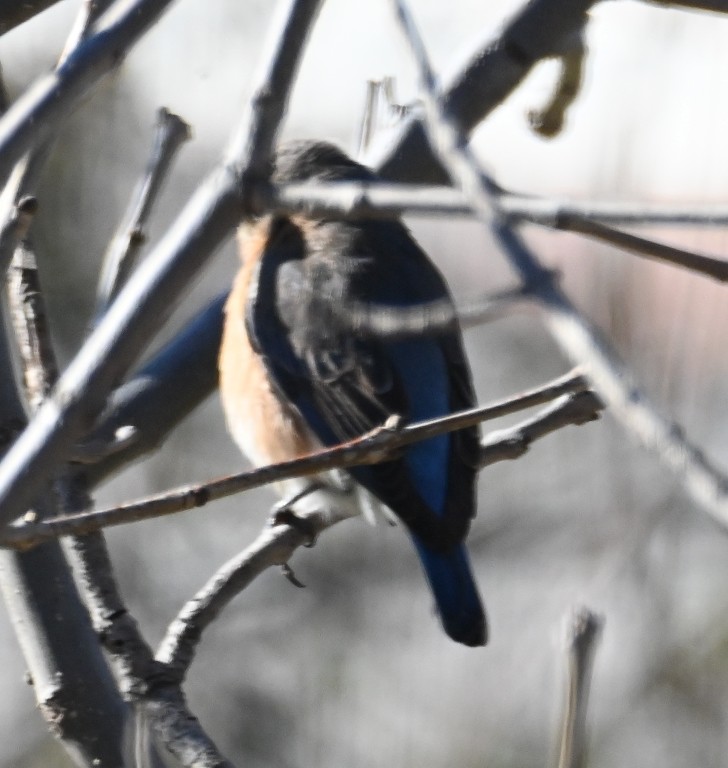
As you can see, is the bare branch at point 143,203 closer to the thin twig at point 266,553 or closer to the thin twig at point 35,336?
the thin twig at point 35,336

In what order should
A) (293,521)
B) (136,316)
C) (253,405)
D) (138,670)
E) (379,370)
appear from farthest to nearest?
(253,405), (379,370), (293,521), (138,670), (136,316)

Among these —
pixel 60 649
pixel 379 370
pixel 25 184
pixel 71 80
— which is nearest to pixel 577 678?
pixel 71 80

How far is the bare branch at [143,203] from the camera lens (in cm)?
227

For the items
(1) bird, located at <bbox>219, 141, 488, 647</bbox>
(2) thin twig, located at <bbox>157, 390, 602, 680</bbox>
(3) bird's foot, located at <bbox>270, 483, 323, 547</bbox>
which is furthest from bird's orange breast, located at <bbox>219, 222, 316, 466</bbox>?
(2) thin twig, located at <bbox>157, 390, 602, 680</bbox>

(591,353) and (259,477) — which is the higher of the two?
(591,353)

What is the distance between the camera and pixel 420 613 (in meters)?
4.78

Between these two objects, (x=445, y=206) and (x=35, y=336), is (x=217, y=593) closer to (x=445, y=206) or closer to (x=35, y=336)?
(x=35, y=336)

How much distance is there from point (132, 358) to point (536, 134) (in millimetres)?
1730

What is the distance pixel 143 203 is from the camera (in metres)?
2.30

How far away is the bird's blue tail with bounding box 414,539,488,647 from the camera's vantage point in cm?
277

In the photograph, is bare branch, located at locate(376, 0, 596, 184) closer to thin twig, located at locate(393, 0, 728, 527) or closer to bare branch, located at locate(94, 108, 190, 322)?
bare branch, located at locate(94, 108, 190, 322)

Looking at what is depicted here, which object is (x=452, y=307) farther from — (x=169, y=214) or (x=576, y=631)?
(x=169, y=214)

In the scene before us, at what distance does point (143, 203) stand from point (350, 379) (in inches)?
35.2

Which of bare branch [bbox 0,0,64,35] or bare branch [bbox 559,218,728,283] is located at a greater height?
bare branch [bbox 0,0,64,35]
